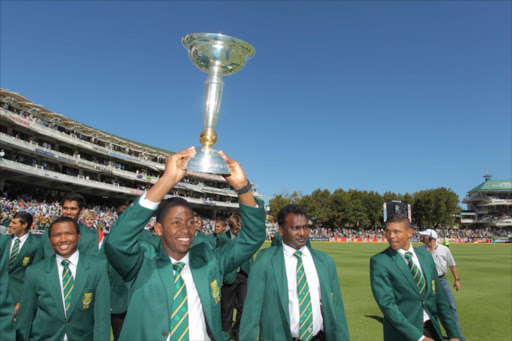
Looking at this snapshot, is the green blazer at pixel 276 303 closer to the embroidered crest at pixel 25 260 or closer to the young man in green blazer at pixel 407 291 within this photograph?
the young man in green blazer at pixel 407 291

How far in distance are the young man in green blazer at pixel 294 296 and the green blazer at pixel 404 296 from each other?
0.77 m

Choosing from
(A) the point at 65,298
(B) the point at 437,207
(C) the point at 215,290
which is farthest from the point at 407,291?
(B) the point at 437,207

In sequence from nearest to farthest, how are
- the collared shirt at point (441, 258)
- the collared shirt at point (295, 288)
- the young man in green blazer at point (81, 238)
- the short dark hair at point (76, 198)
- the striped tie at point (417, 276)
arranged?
the collared shirt at point (295, 288) → the striped tie at point (417, 276) → the young man in green blazer at point (81, 238) → the short dark hair at point (76, 198) → the collared shirt at point (441, 258)

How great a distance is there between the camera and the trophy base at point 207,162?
238 centimetres

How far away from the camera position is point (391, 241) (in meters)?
4.02

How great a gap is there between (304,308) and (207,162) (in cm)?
167

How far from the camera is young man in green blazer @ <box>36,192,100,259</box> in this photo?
15.0 ft

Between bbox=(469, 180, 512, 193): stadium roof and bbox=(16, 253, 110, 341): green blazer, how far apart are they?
317 feet

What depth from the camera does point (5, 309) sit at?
3.26 meters

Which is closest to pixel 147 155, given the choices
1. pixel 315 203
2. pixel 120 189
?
pixel 120 189

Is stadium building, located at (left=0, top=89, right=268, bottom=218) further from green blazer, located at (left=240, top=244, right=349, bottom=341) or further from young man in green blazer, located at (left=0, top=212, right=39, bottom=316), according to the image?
green blazer, located at (left=240, top=244, right=349, bottom=341)

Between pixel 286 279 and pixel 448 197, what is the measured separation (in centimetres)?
7366

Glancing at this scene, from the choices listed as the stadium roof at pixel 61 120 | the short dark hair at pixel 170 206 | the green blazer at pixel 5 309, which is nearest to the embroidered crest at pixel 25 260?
the green blazer at pixel 5 309

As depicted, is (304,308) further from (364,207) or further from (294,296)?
(364,207)
